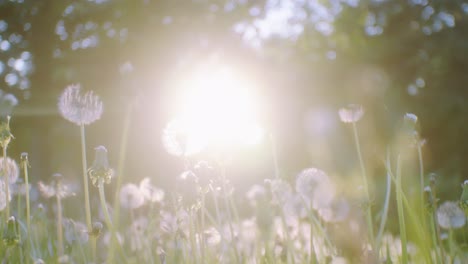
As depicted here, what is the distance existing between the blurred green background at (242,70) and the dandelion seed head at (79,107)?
7434mm

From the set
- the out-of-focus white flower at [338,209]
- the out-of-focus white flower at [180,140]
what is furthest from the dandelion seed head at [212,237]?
the out-of-focus white flower at [338,209]

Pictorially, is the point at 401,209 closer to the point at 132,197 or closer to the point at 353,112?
the point at 353,112

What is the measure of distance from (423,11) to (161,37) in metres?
8.58

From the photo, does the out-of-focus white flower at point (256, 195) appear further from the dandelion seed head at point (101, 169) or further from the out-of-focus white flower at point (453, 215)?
the out-of-focus white flower at point (453, 215)

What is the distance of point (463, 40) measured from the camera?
46.5ft

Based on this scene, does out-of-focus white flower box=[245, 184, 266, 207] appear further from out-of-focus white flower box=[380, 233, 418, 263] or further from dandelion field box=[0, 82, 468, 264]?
out-of-focus white flower box=[380, 233, 418, 263]

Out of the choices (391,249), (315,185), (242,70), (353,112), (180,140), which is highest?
(242,70)

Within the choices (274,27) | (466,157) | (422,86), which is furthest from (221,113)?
(274,27)

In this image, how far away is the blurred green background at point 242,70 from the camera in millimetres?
11922

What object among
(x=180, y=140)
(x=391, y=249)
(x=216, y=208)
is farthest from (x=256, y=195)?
(x=391, y=249)

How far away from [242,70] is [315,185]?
39.7 feet

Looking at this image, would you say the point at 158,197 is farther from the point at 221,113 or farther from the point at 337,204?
the point at 221,113

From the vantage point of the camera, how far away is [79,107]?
72.3 inches

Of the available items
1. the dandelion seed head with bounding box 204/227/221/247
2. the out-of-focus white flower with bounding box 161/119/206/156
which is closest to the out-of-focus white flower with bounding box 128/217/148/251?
the dandelion seed head with bounding box 204/227/221/247
